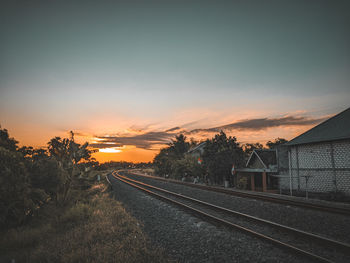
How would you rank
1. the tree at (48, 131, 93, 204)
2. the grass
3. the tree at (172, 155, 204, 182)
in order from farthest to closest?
1. the tree at (172, 155, 204, 182)
2. the tree at (48, 131, 93, 204)
3. the grass

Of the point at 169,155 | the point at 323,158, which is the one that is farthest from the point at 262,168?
the point at 169,155

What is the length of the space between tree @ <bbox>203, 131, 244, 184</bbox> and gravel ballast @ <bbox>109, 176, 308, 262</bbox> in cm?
1640

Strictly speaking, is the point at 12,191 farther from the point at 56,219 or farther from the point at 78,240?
the point at 78,240

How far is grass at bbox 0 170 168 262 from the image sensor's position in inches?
195

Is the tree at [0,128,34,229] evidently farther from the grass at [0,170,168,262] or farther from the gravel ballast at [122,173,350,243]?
the gravel ballast at [122,173,350,243]

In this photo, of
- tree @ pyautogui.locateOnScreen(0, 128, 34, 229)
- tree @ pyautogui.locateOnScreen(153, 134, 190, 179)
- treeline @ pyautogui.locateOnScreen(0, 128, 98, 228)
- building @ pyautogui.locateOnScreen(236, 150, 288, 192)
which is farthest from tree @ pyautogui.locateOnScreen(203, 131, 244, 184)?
tree @ pyautogui.locateOnScreen(0, 128, 34, 229)

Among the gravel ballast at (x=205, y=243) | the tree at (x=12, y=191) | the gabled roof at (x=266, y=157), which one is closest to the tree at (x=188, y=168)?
the gabled roof at (x=266, y=157)

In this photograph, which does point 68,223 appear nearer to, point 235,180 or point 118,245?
point 118,245

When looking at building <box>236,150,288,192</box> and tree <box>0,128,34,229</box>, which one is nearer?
tree <box>0,128,34,229</box>

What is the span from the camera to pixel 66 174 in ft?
30.9

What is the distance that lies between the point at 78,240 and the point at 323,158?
703 inches

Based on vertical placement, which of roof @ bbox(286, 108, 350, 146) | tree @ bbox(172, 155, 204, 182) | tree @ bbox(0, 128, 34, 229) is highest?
roof @ bbox(286, 108, 350, 146)

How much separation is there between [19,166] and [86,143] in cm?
320

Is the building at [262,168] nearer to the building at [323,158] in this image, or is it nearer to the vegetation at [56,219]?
the building at [323,158]
